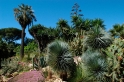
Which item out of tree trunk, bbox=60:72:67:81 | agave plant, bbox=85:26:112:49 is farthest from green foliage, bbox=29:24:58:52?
tree trunk, bbox=60:72:67:81

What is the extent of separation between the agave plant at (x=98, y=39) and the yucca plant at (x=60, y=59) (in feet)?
14.3

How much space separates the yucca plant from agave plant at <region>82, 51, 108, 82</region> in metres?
1.31

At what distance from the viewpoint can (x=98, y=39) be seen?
1673 centimetres

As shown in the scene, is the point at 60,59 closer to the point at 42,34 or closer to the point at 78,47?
the point at 78,47

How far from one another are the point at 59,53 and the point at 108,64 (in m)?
2.95

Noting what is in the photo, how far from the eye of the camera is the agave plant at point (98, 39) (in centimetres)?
1659

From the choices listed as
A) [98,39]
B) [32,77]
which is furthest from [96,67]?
[98,39]

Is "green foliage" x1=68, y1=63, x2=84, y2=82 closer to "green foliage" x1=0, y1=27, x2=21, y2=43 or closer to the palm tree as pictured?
the palm tree

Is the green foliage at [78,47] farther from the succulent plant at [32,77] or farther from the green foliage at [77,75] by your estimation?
the succulent plant at [32,77]

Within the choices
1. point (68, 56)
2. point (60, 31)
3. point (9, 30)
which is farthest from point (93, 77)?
point (9, 30)

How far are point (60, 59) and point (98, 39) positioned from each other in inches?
199

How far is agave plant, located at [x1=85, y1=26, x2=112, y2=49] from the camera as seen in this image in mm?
16594

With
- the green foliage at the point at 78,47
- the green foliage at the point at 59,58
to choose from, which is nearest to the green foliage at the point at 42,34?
the green foliage at the point at 78,47

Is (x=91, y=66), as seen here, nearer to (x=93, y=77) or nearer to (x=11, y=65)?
(x=93, y=77)
